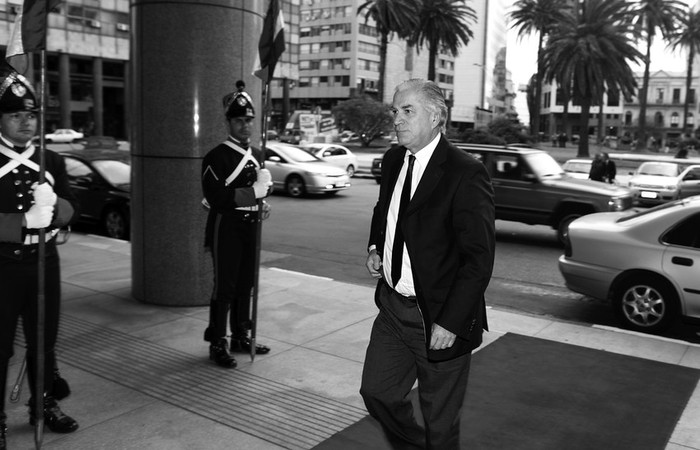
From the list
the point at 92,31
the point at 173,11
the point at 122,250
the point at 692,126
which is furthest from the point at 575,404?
the point at 692,126

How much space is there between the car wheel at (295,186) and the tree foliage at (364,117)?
113 ft

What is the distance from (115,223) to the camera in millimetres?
12344

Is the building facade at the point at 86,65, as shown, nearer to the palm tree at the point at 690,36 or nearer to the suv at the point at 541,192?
Result: the suv at the point at 541,192

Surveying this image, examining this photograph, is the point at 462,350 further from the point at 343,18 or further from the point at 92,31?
the point at 343,18

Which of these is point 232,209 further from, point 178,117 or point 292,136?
point 292,136

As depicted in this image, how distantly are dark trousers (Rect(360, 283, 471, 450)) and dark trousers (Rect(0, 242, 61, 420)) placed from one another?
6.52 ft

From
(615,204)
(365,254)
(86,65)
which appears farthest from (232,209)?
(86,65)

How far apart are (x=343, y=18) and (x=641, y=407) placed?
111m

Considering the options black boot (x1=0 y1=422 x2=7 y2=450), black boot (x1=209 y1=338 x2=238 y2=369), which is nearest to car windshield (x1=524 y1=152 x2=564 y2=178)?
black boot (x1=209 y1=338 x2=238 y2=369)

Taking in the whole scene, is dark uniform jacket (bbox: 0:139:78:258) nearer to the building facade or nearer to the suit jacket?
the suit jacket

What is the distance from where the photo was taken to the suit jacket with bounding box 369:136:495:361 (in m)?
2.88

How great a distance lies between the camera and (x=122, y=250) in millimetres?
10461

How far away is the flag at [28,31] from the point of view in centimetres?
374

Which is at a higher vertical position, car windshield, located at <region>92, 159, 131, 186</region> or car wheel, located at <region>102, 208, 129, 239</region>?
car windshield, located at <region>92, 159, 131, 186</region>
